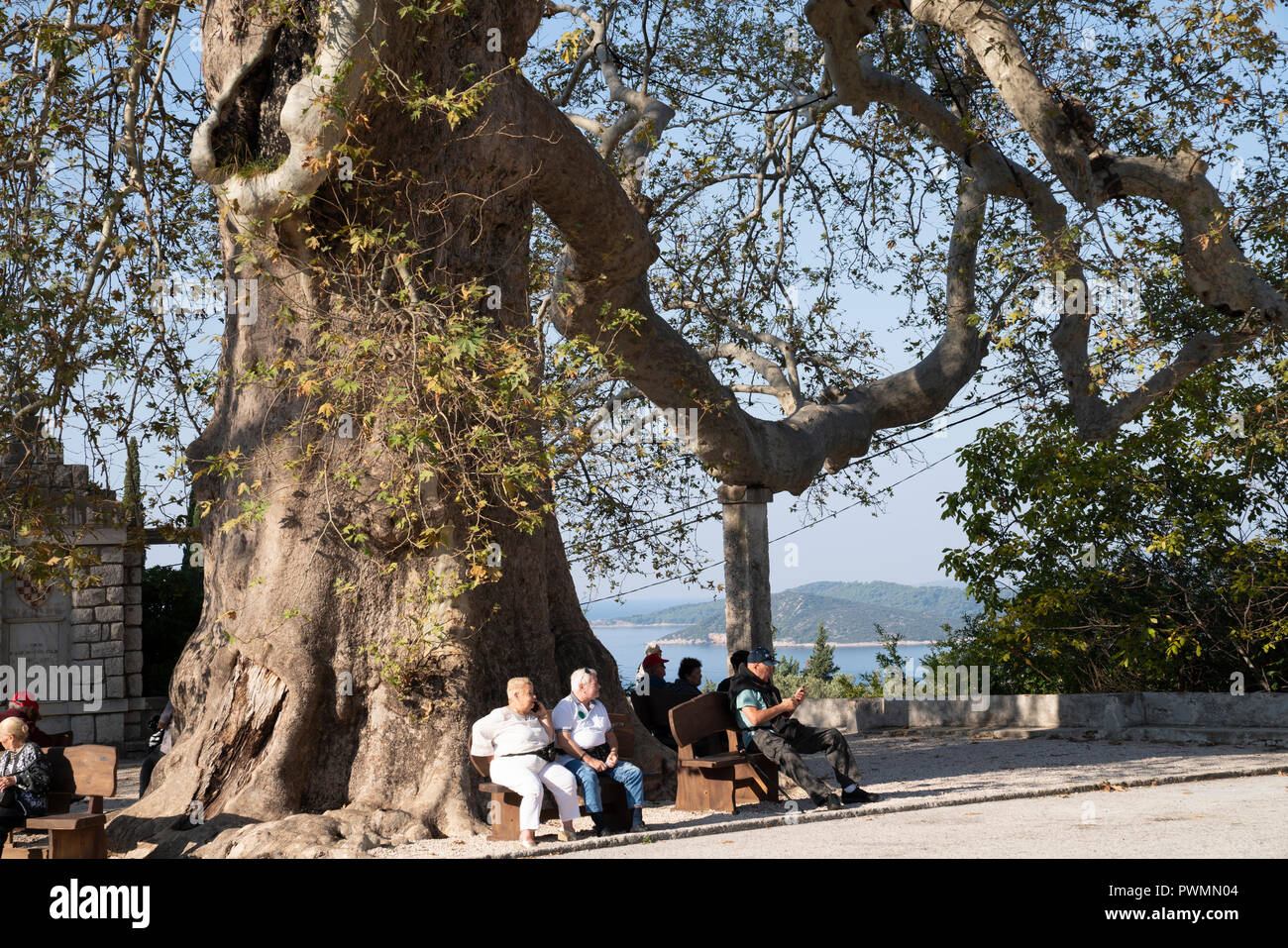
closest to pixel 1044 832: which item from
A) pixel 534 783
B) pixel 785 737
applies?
pixel 785 737

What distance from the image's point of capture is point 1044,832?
7871 millimetres

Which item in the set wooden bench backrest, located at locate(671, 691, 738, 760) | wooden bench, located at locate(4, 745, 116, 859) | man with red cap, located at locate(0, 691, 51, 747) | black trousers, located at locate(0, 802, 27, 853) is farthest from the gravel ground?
black trousers, located at locate(0, 802, 27, 853)

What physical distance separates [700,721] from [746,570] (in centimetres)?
454

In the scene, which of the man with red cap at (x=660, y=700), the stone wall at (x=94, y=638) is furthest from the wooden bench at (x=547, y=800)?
the stone wall at (x=94, y=638)

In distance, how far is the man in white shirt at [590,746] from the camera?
28.9 feet

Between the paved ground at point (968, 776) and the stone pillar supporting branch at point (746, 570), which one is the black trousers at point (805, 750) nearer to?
the paved ground at point (968, 776)

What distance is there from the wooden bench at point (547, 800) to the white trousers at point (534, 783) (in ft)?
0.28

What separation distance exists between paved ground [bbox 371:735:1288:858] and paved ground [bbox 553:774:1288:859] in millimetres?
147

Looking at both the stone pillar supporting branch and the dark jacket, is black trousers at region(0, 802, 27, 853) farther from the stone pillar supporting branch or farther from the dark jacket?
the stone pillar supporting branch

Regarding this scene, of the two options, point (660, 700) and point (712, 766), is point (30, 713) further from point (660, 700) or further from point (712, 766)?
point (712, 766)

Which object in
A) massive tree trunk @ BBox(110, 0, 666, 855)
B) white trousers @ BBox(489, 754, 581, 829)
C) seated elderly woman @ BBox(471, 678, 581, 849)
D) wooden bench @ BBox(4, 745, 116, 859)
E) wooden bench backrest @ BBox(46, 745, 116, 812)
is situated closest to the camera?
wooden bench @ BBox(4, 745, 116, 859)

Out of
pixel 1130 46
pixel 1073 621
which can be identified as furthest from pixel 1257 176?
pixel 1073 621

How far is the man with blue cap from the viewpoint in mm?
9680

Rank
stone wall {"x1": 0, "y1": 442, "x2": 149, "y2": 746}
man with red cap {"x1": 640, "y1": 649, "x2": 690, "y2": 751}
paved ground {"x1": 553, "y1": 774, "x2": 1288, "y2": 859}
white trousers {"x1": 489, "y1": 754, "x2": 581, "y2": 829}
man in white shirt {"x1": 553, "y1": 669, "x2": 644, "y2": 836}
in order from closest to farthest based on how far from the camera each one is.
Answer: paved ground {"x1": 553, "y1": 774, "x2": 1288, "y2": 859} → white trousers {"x1": 489, "y1": 754, "x2": 581, "y2": 829} → man in white shirt {"x1": 553, "y1": 669, "x2": 644, "y2": 836} → man with red cap {"x1": 640, "y1": 649, "x2": 690, "y2": 751} → stone wall {"x1": 0, "y1": 442, "x2": 149, "y2": 746}
